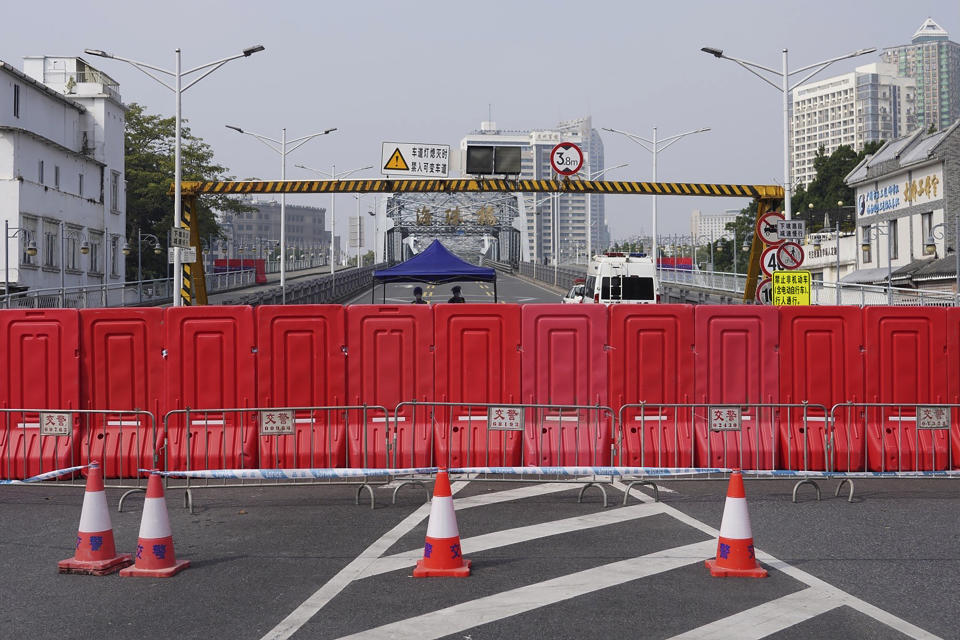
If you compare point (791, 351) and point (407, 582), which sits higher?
point (791, 351)

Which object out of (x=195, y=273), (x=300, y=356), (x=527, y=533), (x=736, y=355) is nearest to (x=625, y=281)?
(x=195, y=273)

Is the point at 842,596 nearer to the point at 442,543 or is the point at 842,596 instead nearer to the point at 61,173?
the point at 442,543

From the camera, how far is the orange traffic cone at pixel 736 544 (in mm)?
7301

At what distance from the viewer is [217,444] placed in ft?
41.1

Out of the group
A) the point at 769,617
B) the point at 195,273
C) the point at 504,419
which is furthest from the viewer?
the point at 195,273

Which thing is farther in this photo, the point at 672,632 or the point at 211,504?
the point at 211,504

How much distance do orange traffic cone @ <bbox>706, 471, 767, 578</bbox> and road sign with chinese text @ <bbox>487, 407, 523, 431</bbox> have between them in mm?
5152

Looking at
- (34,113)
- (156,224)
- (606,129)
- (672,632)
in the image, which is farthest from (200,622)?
(156,224)

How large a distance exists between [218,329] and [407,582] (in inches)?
259

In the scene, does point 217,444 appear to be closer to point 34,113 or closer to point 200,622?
point 200,622

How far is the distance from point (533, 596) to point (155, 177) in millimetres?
71516

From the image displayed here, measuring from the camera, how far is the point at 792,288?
21.7 m

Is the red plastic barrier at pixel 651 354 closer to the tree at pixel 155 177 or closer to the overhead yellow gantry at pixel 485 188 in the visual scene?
the overhead yellow gantry at pixel 485 188

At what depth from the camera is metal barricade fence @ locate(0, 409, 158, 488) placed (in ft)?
41.0
